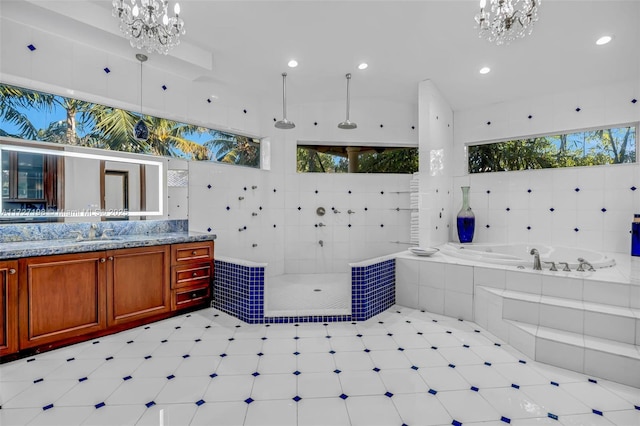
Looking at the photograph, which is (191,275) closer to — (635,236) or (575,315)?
(575,315)

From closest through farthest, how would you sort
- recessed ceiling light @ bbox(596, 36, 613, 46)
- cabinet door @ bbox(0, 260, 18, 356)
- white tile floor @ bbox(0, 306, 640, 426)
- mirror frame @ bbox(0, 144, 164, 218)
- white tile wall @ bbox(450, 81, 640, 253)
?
1. white tile floor @ bbox(0, 306, 640, 426)
2. cabinet door @ bbox(0, 260, 18, 356)
3. mirror frame @ bbox(0, 144, 164, 218)
4. recessed ceiling light @ bbox(596, 36, 613, 46)
5. white tile wall @ bbox(450, 81, 640, 253)

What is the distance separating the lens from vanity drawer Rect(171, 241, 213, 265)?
3.09m

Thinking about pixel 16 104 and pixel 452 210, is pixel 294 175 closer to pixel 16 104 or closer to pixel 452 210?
pixel 452 210

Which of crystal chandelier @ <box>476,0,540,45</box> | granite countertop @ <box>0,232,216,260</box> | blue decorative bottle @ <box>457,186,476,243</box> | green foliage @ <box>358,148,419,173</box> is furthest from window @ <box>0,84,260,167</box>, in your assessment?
blue decorative bottle @ <box>457,186,476,243</box>

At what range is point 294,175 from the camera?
487cm

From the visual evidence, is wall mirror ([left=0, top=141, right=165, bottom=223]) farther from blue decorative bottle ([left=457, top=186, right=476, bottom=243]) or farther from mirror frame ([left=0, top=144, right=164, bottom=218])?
blue decorative bottle ([left=457, top=186, right=476, bottom=243])

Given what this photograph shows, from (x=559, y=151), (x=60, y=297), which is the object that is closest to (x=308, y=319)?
(x=60, y=297)

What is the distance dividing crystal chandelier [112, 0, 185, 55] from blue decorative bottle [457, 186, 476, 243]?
13.7 feet

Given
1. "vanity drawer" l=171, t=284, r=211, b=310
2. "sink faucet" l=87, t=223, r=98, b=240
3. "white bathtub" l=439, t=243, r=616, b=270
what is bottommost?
"vanity drawer" l=171, t=284, r=211, b=310

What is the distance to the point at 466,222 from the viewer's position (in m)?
4.47

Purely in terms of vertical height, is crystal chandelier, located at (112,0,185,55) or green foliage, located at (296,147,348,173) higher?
crystal chandelier, located at (112,0,185,55)

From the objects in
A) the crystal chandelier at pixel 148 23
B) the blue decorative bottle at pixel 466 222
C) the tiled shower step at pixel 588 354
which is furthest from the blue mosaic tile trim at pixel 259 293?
the crystal chandelier at pixel 148 23

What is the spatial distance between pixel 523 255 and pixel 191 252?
14.3ft

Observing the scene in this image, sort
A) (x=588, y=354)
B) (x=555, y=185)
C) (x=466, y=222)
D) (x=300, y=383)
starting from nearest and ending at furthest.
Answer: (x=300, y=383), (x=588, y=354), (x=555, y=185), (x=466, y=222)
